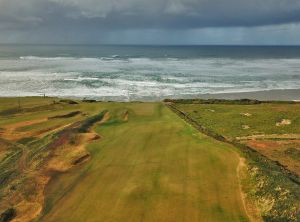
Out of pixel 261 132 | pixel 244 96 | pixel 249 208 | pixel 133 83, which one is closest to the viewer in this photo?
pixel 249 208

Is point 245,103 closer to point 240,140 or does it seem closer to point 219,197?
point 240,140

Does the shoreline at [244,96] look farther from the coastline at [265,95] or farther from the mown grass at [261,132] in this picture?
the mown grass at [261,132]

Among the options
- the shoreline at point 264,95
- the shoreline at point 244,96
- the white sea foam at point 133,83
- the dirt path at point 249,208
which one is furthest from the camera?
the white sea foam at point 133,83

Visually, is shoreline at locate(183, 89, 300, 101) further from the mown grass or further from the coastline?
the mown grass

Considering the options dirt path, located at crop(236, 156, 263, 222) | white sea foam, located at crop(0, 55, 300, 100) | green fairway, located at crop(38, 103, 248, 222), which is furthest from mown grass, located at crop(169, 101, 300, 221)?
white sea foam, located at crop(0, 55, 300, 100)

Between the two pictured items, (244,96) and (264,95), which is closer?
(244,96)

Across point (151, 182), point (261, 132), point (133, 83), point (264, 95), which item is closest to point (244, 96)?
point (264, 95)

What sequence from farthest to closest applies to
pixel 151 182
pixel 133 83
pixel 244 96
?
pixel 133 83 → pixel 244 96 → pixel 151 182

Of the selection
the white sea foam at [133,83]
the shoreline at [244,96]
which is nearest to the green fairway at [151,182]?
the shoreline at [244,96]

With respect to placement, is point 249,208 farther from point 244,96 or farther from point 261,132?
point 244,96

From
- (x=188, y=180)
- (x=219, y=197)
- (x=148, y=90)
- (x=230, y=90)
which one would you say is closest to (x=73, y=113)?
(x=188, y=180)
